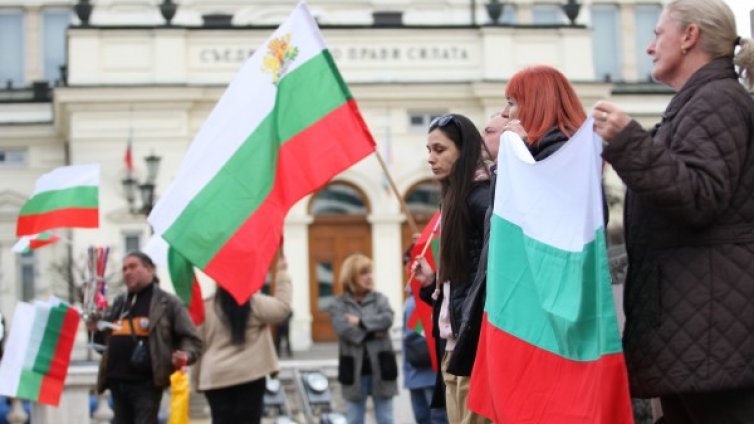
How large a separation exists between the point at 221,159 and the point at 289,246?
26175mm

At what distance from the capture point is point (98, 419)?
13.6m

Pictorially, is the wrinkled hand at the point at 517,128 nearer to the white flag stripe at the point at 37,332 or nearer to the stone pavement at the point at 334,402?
the white flag stripe at the point at 37,332

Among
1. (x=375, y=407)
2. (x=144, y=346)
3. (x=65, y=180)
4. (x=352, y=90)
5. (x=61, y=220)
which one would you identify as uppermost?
(x=352, y=90)

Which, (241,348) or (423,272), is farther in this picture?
(241,348)

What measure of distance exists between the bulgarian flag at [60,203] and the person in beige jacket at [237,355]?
2800mm

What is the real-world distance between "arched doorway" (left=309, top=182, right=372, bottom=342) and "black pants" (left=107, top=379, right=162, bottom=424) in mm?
24869

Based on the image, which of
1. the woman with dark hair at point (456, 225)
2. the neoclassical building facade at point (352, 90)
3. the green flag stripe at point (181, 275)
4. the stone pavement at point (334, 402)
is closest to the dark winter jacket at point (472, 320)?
the woman with dark hair at point (456, 225)

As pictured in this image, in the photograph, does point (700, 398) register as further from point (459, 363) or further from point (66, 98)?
point (66, 98)

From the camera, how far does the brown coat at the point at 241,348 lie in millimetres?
10555

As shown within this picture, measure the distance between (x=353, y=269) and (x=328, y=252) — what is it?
22.8 metres

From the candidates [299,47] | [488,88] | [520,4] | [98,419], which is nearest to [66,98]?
[488,88]

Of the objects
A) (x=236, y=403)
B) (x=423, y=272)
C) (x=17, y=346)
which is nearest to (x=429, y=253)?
(x=423, y=272)

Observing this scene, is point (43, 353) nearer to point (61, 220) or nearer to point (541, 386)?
point (61, 220)

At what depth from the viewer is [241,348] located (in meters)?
10.6
